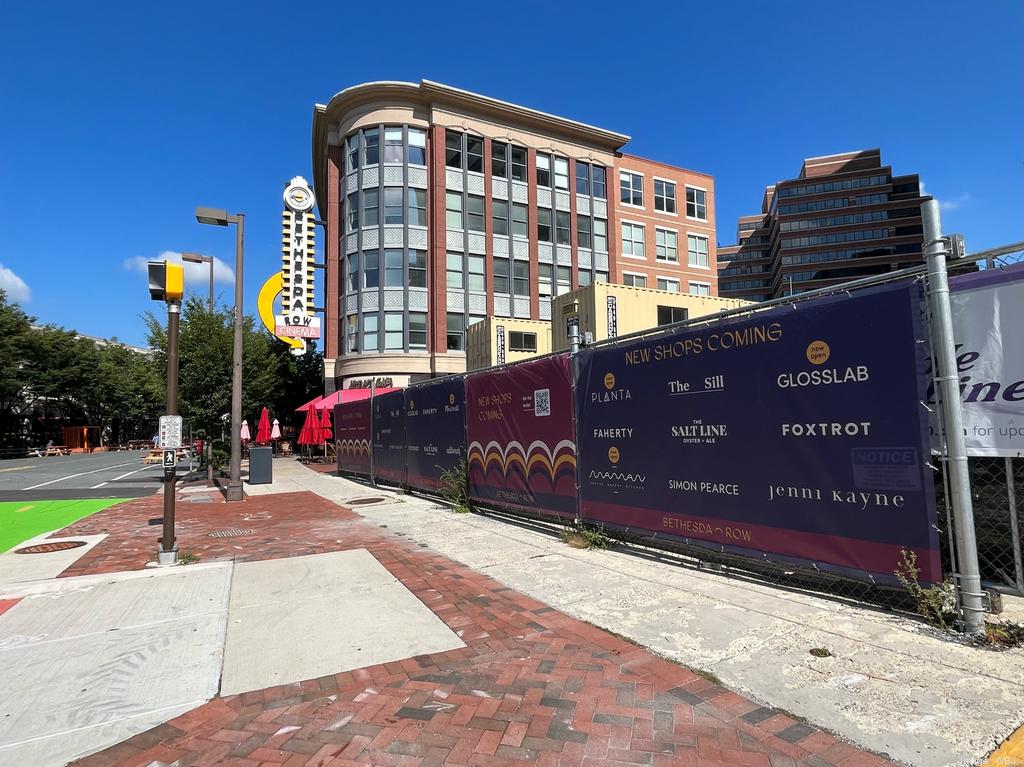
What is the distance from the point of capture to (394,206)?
32.9 metres

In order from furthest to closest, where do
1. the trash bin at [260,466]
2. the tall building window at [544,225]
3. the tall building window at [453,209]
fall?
the tall building window at [544,225] < the tall building window at [453,209] < the trash bin at [260,466]

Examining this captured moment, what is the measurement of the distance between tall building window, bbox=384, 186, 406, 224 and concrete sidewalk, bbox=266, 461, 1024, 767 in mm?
29334

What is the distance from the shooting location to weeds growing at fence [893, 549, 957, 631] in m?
4.10

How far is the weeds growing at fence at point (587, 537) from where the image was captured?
7324mm

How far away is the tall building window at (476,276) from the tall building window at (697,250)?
652 inches

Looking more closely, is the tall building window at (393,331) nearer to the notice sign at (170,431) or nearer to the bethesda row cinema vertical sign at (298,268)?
the bethesda row cinema vertical sign at (298,268)

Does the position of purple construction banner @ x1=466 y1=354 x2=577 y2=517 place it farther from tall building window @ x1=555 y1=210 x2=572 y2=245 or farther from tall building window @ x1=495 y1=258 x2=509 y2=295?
tall building window @ x1=555 y1=210 x2=572 y2=245

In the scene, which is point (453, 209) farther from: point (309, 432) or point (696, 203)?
point (696, 203)

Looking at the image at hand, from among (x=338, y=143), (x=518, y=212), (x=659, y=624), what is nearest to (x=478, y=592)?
(x=659, y=624)

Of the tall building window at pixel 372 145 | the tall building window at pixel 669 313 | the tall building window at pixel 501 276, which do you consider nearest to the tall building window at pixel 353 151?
the tall building window at pixel 372 145

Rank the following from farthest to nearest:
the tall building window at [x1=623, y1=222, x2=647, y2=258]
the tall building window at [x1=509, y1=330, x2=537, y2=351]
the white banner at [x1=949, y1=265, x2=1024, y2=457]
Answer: the tall building window at [x1=623, y1=222, x2=647, y2=258], the tall building window at [x1=509, y1=330, x2=537, y2=351], the white banner at [x1=949, y1=265, x2=1024, y2=457]

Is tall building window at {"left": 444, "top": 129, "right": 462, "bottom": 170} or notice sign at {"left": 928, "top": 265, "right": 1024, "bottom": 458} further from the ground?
tall building window at {"left": 444, "top": 129, "right": 462, "bottom": 170}

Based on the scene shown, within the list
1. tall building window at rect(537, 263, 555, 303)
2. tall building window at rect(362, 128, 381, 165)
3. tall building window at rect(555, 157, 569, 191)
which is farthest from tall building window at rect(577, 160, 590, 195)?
tall building window at rect(362, 128, 381, 165)

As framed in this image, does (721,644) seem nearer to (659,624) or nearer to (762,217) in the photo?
(659,624)
